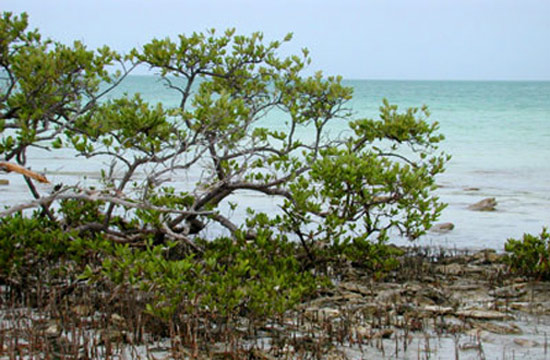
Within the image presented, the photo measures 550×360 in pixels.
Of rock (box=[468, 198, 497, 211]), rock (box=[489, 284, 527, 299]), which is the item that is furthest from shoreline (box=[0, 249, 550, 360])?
rock (box=[468, 198, 497, 211])

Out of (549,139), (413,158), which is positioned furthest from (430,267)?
(549,139)

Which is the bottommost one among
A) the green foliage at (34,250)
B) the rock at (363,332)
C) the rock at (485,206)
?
the rock at (363,332)

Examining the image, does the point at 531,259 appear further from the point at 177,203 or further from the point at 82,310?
the point at 82,310

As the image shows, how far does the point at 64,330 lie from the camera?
4.48 metres

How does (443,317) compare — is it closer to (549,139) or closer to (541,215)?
(541,215)

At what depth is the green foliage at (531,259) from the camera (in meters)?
6.36

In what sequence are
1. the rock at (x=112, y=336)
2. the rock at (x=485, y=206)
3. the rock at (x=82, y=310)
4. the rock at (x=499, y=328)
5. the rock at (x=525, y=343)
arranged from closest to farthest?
the rock at (x=112, y=336), the rock at (x=525, y=343), the rock at (x=82, y=310), the rock at (x=499, y=328), the rock at (x=485, y=206)

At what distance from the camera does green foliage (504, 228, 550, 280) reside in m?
6.36

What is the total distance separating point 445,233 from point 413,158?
10.9 m

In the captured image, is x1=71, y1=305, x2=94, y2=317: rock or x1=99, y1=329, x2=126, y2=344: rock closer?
x1=99, y1=329, x2=126, y2=344: rock

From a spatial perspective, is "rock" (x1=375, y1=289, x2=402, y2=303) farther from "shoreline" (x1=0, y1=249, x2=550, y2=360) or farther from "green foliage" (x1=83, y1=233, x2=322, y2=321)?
"green foliage" (x1=83, y1=233, x2=322, y2=321)

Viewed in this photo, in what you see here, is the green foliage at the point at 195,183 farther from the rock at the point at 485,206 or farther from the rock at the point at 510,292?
the rock at the point at 485,206

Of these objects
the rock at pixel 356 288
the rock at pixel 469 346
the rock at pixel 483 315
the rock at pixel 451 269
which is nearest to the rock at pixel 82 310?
the rock at pixel 356 288

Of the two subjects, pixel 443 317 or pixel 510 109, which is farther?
pixel 510 109
